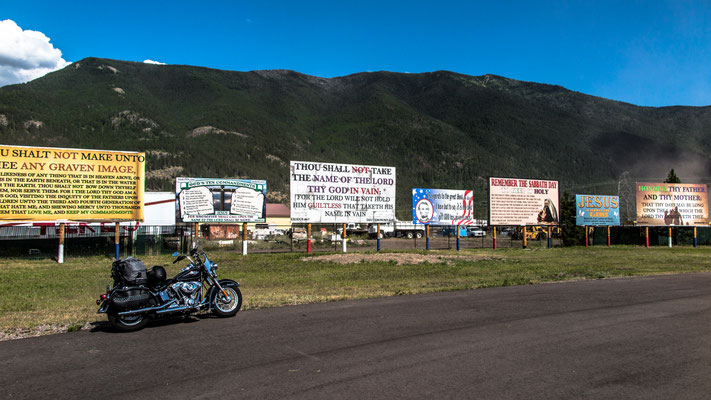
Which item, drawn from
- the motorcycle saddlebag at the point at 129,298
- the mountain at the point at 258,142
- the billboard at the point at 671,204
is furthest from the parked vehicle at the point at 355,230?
the motorcycle saddlebag at the point at 129,298

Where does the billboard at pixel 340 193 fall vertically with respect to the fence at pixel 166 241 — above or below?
above

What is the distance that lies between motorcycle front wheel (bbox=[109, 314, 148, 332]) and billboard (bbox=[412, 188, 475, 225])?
2495 centimetres

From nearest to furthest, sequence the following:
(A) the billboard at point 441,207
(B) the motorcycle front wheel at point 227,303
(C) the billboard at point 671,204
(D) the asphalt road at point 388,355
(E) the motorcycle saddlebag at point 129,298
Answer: (D) the asphalt road at point 388,355
(E) the motorcycle saddlebag at point 129,298
(B) the motorcycle front wheel at point 227,303
(A) the billboard at point 441,207
(C) the billboard at point 671,204

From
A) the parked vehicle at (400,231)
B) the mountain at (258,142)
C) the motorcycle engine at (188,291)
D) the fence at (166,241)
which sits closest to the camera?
the motorcycle engine at (188,291)

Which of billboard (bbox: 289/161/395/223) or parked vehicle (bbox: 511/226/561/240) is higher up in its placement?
billboard (bbox: 289/161/395/223)

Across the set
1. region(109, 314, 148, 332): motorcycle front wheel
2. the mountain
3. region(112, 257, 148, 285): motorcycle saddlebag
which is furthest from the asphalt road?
the mountain

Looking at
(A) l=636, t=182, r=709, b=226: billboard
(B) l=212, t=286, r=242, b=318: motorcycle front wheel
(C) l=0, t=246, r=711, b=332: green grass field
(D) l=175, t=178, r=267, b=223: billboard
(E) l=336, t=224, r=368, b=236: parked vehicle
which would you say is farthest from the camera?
(E) l=336, t=224, r=368, b=236: parked vehicle

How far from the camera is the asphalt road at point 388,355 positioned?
580 cm

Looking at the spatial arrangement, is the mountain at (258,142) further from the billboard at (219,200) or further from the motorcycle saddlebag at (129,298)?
the motorcycle saddlebag at (129,298)

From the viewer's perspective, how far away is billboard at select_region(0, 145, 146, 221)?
24453 mm

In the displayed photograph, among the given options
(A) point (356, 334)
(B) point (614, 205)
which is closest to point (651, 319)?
(A) point (356, 334)

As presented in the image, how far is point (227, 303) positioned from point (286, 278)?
7.70 metres

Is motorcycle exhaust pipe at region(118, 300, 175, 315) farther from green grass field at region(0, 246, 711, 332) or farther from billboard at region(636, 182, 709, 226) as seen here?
billboard at region(636, 182, 709, 226)

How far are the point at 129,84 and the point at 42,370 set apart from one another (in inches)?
8291
